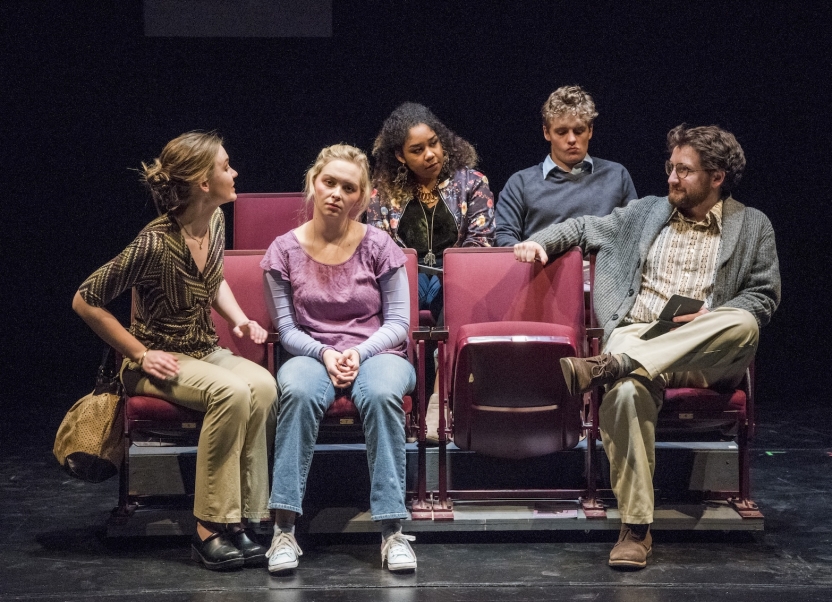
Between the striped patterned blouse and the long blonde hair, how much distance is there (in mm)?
67

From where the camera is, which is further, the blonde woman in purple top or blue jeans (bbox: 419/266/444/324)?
blue jeans (bbox: 419/266/444/324)

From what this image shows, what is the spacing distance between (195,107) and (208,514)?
273cm

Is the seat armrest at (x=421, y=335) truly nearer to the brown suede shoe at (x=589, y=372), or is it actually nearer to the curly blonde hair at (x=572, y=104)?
the brown suede shoe at (x=589, y=372)

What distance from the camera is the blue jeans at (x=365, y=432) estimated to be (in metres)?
2.71

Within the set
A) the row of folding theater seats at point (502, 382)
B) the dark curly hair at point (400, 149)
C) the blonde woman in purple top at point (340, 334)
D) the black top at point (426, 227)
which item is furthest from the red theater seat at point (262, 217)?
the blonde woman in purple top at point (340, 334)

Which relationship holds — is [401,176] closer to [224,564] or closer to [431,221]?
[431,221]

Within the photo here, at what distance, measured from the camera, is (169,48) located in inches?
191

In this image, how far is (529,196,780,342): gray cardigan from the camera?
3021 millimetres

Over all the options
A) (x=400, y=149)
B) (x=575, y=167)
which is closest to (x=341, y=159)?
(x=400, y=149)

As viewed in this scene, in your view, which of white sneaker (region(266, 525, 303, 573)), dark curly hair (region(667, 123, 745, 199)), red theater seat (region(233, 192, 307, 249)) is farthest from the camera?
red theater seat (region(233, 192, 307, 249))

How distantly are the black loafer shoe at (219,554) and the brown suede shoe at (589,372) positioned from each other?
1.00 meters

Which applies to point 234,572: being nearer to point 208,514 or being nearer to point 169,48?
point 208,514

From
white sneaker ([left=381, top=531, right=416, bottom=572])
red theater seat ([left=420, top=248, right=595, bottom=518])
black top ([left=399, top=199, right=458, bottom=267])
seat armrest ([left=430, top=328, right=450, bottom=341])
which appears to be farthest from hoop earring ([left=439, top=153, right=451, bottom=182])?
white sneaker ([left=381, top=531, right=416, bottom=572])

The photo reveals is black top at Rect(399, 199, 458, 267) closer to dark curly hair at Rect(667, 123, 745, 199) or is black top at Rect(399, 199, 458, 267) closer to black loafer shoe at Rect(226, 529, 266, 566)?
dark curly hair at Rect(667, 123, 745, 199)
